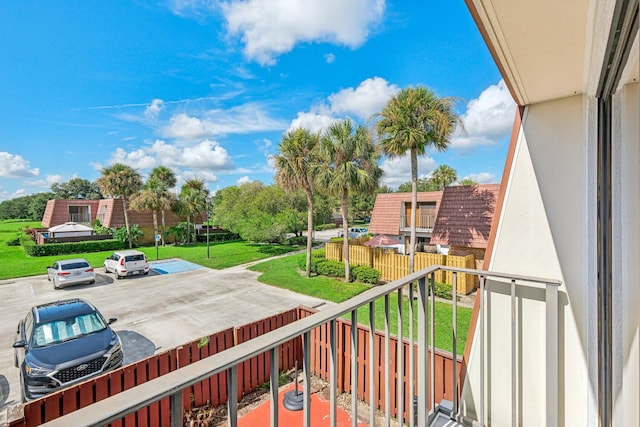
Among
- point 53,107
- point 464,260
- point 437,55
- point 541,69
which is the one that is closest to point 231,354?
point 541,69

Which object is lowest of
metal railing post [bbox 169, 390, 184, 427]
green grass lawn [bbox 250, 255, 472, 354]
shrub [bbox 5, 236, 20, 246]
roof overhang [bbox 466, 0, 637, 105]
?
green grass lawn [bbox 250, 255, 472, 354]

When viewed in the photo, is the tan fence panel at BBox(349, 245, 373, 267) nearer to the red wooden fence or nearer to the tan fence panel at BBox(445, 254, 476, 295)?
the tan fence panel at BBox(445, 254, 476, 295)

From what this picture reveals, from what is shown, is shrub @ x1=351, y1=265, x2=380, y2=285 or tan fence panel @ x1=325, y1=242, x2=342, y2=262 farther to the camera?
tan fence panel @ x1=325, y1=242, x2=342, y2=262

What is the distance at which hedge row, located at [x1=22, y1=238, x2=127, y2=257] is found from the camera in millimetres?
16688

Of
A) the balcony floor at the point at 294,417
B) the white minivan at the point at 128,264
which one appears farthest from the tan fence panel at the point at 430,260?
the white minivan at the point at 128,264

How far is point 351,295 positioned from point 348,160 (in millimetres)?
4701

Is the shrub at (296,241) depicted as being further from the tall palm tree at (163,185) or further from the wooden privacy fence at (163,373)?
the wooden privacy fence at (163,373)

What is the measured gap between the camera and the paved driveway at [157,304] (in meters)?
6.14

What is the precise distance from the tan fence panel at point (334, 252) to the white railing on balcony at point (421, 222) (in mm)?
4012

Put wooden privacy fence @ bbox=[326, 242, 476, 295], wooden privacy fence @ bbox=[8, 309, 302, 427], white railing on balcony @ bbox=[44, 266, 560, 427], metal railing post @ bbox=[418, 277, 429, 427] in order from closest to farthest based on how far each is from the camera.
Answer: white railing on balcony @ bbox=[44, 266, 560, 427], metal railing post @ bbox=[418, 277, 429, 427], wooden privacy fence @ bbox=[8, 309, 302, 427], wooden privacy fence @ bbox=[326, 242, 476, 295]

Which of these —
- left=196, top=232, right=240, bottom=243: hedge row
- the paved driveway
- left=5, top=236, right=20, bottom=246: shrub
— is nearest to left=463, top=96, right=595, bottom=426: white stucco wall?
the paved driveway

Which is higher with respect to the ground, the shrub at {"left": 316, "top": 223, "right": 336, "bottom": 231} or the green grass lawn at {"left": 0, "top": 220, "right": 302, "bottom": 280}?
the shrub at {"left": 316, "top": 223, "right": 336, "bottom": 231}

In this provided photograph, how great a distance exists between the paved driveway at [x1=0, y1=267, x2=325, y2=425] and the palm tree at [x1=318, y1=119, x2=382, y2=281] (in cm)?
410

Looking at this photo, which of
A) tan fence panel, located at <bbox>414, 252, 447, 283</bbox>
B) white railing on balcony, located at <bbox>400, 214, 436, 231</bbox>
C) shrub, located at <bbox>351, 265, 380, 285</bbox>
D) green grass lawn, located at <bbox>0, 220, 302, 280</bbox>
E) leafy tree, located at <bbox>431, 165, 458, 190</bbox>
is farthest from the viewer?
leafy tree, located at <bbox>431, 165, 458, 190</bbox>
